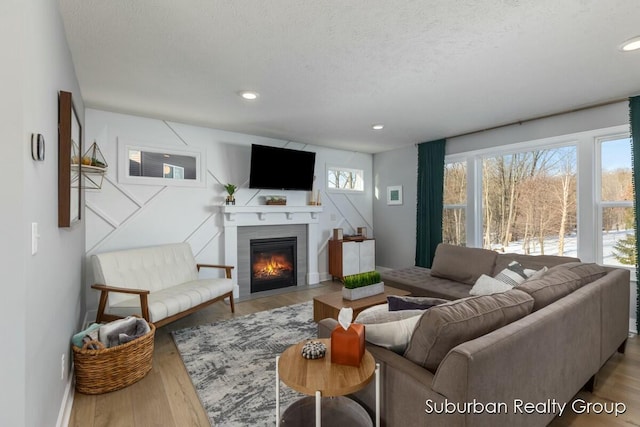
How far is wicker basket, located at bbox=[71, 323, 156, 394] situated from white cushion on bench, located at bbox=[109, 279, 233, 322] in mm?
499

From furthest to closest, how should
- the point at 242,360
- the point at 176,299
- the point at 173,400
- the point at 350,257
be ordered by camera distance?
the point at 350,257, the point at 176,299, the point at 242,360, the point at 173,400

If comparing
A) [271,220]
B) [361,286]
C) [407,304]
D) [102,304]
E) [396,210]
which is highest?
[396,210]

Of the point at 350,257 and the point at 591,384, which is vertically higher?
the point at 350,257

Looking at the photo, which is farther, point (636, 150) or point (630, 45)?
point (636, 150)

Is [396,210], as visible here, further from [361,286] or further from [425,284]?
[361,286]

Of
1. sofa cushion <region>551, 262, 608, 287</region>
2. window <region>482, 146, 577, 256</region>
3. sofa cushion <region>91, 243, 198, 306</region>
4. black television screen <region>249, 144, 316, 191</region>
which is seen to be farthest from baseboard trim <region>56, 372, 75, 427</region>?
window <region>482, 146, 577, 256</region>

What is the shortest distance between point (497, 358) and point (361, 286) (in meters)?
1.87

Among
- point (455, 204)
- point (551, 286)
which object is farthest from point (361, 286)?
point (455, 204)

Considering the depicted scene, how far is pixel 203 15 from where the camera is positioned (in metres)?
1.79

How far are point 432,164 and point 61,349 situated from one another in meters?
4.91

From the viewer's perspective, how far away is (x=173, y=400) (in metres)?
2.01

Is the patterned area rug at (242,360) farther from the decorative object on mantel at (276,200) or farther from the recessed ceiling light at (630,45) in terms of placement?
the recessed ceiling light at (630,45)

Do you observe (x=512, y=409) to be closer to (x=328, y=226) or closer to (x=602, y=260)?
(x=602, y=260)

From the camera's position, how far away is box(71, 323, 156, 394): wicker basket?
2059mm
